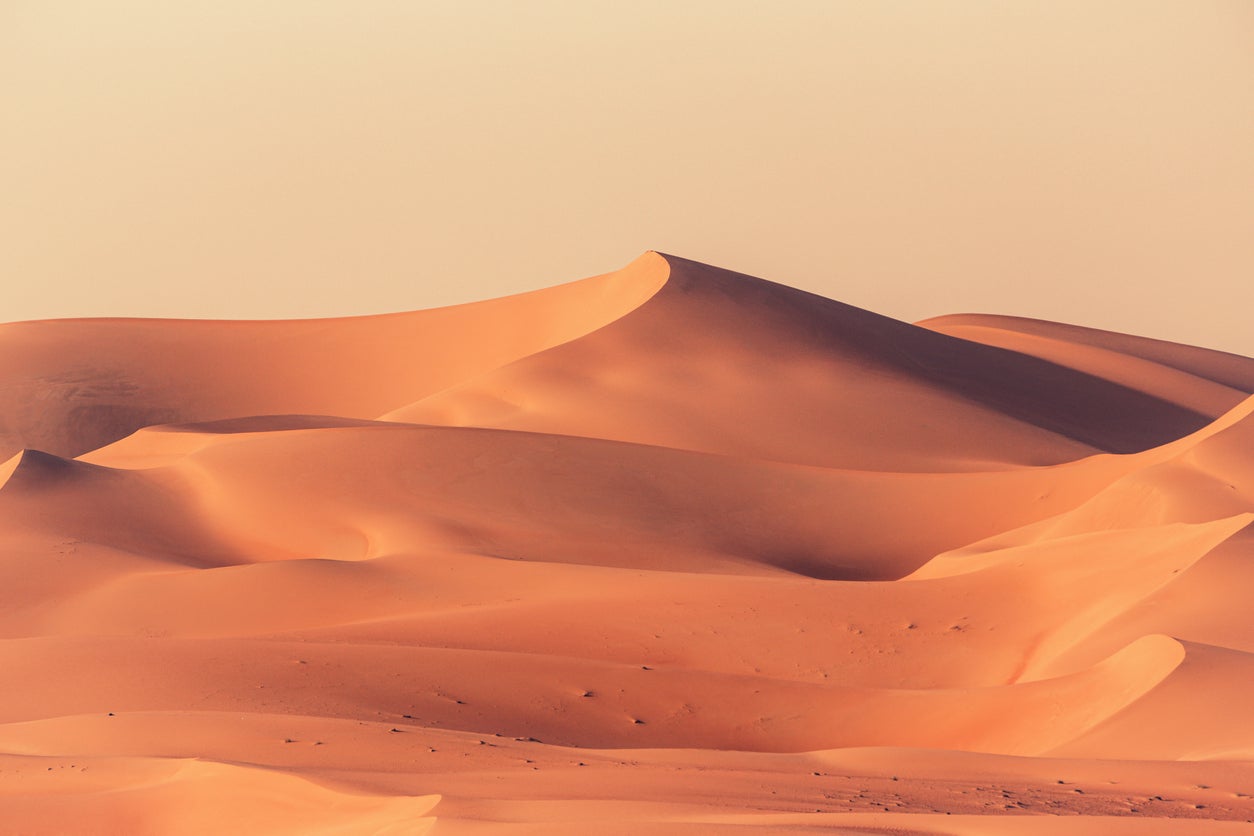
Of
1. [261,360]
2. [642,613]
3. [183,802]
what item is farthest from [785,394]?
[183,802]

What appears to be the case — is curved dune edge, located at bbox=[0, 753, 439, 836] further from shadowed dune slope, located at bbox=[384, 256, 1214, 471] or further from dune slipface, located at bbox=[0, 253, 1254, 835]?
shadowed dune slope, located at bbox=[384, 256, 1214, 471]

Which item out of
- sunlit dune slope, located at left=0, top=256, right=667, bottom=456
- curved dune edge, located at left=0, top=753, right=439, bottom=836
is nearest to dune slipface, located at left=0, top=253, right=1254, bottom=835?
curved dune edge, located at left=0, top=753, right=439, bottom=836

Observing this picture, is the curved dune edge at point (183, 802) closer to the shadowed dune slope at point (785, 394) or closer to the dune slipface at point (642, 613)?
the dune slipface at point (642, 613)

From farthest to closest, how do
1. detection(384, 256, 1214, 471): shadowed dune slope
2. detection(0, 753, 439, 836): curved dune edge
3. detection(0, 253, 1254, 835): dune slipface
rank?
detection(384, 256, 1214, 471): shadowed dune slope
detection(0, 253, 1254, 835): dune slipface
detection(0, 753, 439, 836): curved dune edge

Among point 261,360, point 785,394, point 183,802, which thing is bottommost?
point 183,802

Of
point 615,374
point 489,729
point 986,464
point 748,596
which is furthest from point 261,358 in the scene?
point 489,729

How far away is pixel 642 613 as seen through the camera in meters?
12.1

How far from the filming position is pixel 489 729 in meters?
9.26

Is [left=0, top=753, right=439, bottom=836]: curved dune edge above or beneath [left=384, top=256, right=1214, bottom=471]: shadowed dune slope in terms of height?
beneath

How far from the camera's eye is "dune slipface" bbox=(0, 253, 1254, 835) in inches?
246

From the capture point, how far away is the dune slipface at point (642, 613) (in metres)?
6.26

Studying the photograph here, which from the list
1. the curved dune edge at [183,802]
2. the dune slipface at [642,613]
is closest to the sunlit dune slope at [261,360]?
Result: the dune slipface at [642,613]

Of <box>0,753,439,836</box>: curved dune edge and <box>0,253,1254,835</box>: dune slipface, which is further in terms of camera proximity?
<box>0,253,1254,835</box>: dune slipface

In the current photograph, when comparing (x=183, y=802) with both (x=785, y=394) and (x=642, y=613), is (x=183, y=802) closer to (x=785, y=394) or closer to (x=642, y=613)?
(x=642, y=613)
